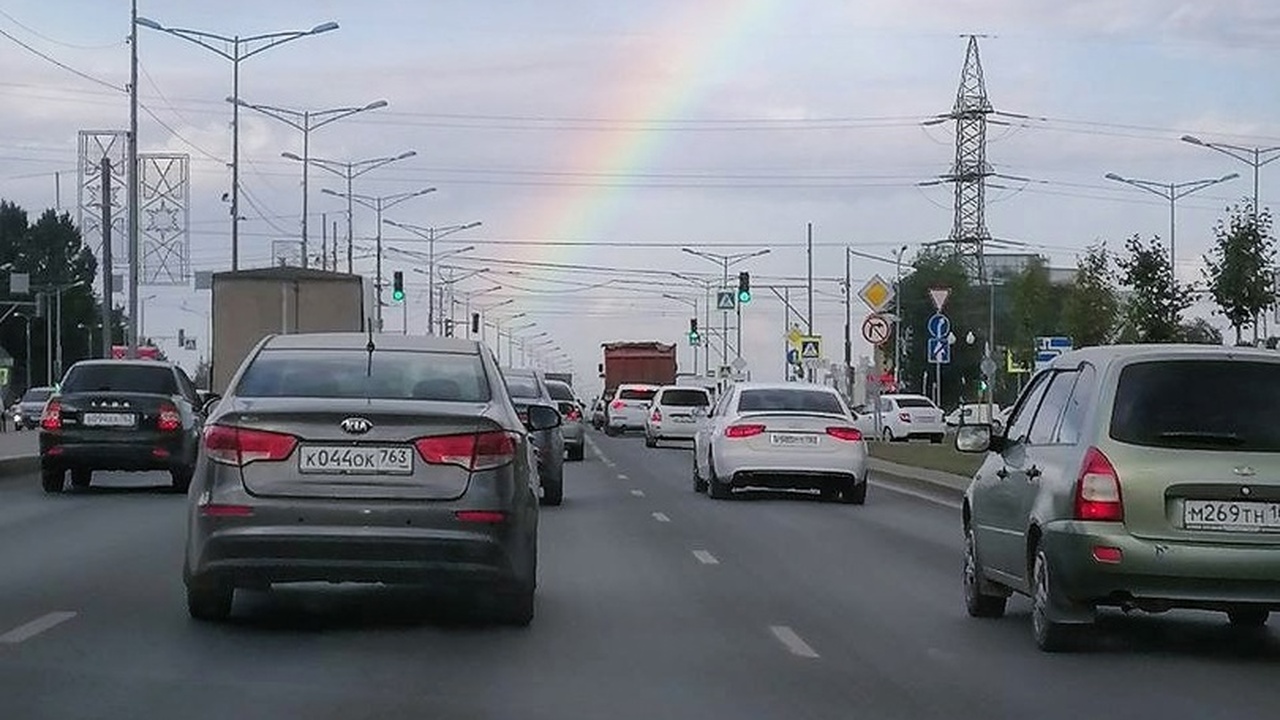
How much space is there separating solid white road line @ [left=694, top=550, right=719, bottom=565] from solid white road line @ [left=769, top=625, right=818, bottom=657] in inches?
199

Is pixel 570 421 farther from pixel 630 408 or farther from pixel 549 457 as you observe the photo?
pixel 630 408

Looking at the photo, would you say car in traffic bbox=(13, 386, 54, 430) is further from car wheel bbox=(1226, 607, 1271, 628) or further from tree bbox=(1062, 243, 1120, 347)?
car wheel bbox=(1226, 607, 1271, 628)

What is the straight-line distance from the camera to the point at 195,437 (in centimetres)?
3045

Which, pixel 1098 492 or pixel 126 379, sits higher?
pixel 126 379

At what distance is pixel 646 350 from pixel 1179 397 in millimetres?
71962

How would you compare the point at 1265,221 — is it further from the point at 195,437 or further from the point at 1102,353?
the point at 1102,353

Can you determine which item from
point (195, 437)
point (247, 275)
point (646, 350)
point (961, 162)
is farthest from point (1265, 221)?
point (961, 162)

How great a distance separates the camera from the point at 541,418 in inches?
614

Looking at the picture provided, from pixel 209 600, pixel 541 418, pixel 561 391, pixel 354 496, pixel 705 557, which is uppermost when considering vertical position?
pixel 541 418

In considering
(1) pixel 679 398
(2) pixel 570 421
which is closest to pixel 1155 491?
(2) pixel 570 421

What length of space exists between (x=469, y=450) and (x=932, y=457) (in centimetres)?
3282

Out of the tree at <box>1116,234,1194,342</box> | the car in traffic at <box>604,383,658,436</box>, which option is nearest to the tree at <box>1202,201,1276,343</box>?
the tree at <box>1116,234,1194,342</box>

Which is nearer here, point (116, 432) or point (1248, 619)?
point (1248, 619)

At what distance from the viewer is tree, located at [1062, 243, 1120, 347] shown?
64.9 m
